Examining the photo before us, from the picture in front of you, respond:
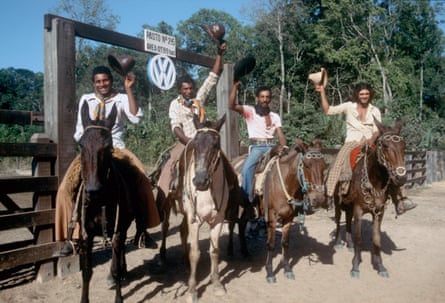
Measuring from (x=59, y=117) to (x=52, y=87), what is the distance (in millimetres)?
484

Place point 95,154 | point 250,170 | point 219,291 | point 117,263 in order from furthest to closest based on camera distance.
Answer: point 250,170, point 219,291, point 117,263, point 95,154

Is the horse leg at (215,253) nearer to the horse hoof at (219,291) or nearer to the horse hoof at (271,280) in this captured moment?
the horse hoof at (219,291)

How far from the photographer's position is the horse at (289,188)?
5.28 m

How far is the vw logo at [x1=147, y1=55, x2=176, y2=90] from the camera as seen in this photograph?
6484 mm

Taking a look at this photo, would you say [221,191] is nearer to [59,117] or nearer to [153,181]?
[153,181]

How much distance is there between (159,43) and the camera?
6.82 metres

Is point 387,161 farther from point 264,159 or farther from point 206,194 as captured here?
point 206,194

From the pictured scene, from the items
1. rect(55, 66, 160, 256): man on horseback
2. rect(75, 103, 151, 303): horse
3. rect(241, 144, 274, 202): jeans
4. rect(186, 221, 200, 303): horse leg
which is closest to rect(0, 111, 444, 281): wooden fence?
rect(55, 66, 160, 256): man on horseback

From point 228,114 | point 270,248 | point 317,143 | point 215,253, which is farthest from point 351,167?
point 215,253

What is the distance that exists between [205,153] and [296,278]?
280 centimetres

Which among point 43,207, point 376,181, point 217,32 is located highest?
point 217,32

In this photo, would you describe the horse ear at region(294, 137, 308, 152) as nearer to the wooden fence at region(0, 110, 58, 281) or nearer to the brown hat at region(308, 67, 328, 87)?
the brown hat at region(308, 67, 328, 87)

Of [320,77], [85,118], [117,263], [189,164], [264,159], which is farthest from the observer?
[320,77]

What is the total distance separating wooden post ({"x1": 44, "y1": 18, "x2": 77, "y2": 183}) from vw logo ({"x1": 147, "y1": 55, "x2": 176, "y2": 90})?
1280 mm
